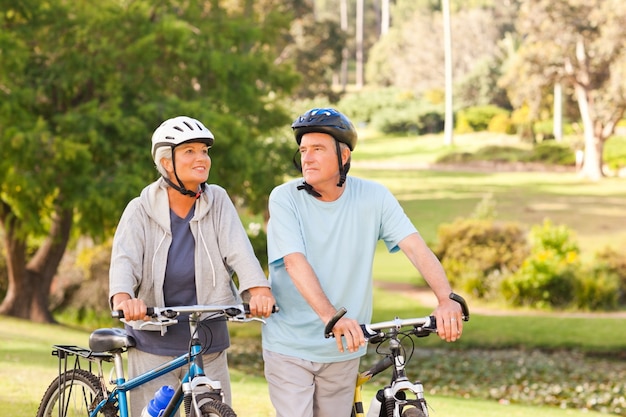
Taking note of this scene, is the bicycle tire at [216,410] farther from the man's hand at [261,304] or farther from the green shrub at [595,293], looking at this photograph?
the green shrub at [595,293]

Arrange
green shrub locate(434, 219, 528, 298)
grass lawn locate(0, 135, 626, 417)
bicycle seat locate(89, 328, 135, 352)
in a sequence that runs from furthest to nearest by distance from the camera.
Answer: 1. green shrub locate(434, 219, 528, 298)
2. grass lawn locate(0, 135, 626, 417)
3. bicycle seat locate(89, 328, 135, 352)

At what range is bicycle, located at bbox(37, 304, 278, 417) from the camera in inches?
152

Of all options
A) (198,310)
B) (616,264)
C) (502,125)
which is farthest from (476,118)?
(198,310)

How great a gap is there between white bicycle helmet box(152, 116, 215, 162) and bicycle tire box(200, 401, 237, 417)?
40.1 inches

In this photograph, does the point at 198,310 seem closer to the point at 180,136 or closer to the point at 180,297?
the point at 180,297

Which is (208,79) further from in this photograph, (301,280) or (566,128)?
(566,128)

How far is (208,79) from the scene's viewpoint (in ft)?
69.3

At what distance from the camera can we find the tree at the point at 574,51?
38.8 metres

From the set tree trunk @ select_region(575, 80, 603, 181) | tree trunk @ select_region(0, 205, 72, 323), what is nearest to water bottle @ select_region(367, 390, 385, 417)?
tree trunk @ select_region(0, 205, 72, 323)

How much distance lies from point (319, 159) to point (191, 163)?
54 centimetres

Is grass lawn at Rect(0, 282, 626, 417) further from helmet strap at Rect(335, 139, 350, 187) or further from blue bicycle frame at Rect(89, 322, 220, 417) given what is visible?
helmet strap at Rect(335, 139, 350, 187)

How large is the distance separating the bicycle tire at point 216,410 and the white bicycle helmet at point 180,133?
1.02m

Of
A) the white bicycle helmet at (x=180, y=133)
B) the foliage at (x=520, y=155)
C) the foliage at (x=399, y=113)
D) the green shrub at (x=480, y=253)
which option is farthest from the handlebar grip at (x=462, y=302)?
the foliage at (x=399, y=113)

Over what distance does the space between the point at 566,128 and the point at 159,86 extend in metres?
36.0
